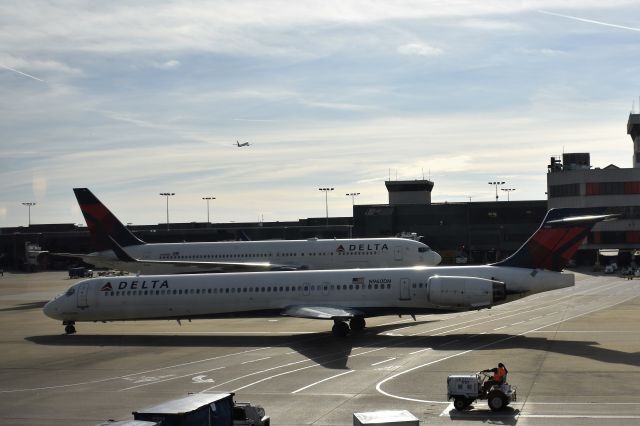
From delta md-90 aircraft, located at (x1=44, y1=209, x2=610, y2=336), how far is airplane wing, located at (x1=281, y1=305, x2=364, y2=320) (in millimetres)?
49

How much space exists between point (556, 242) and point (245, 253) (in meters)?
33.1

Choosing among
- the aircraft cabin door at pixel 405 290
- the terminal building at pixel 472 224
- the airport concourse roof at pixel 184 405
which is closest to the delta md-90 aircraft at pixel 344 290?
the aircraft cabin door at pixel 405 290

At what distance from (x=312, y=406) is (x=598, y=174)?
85510mm

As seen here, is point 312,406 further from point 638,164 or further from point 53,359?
point 638,164

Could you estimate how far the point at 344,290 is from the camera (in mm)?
41094

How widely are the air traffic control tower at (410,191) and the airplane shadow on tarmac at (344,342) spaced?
Answer: 9500cm

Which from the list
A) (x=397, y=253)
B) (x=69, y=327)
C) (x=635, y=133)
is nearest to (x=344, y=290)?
(x=69, y=327)

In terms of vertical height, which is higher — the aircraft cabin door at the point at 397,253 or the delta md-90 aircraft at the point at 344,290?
the aircraft cabin door at the point at 397,253

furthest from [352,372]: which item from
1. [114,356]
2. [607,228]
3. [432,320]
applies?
[607,228]

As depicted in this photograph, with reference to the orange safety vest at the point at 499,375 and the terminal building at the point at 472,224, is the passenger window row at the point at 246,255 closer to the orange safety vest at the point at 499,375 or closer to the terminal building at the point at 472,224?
the terminal building at the point at 472,224

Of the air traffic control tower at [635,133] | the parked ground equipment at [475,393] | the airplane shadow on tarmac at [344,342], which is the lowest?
the airplane shadow on tarmac at [344,342]

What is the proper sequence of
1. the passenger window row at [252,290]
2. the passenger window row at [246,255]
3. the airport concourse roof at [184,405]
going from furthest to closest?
the passenger window row at [246,255] → the passenger window row at [252,290] → the airport concourse roof at [184,405]

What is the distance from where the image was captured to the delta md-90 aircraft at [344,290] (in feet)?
128

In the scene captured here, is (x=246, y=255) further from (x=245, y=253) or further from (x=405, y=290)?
(x=405, y=290)
